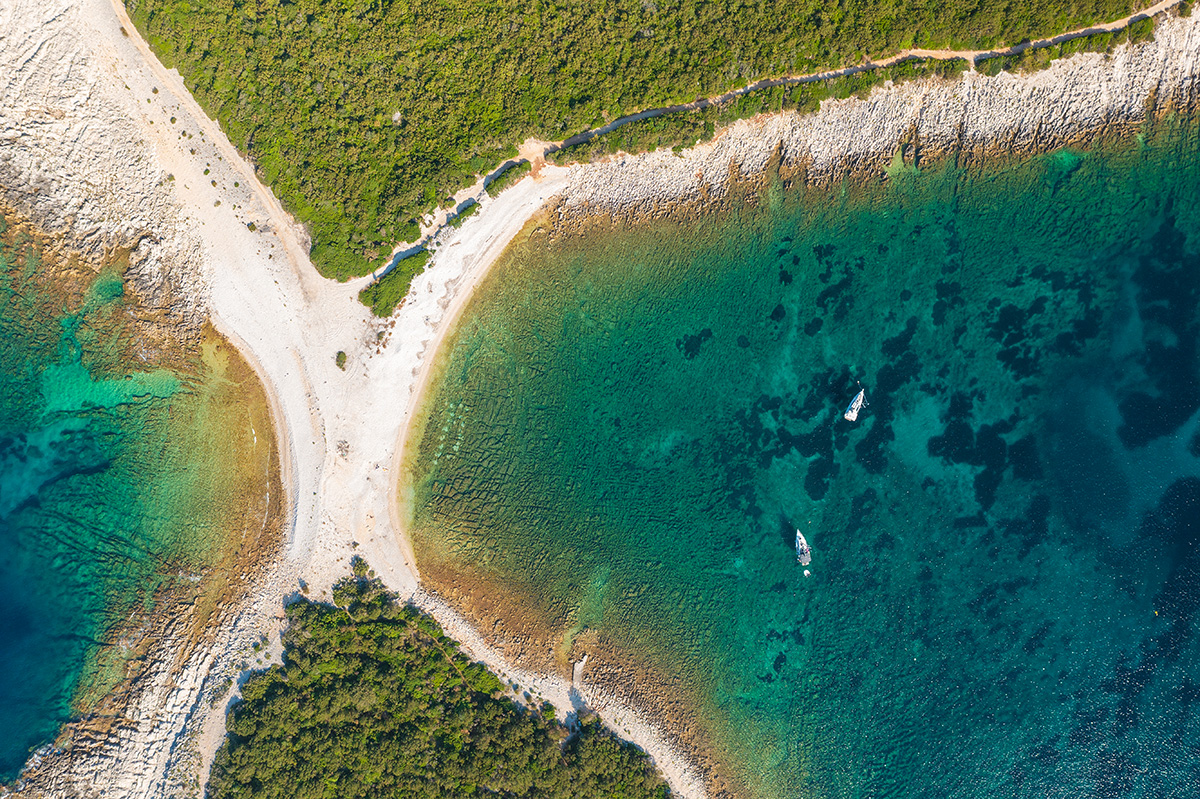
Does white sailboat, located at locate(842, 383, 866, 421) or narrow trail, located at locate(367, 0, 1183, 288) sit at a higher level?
narrow trail, located at locate(367, 0, 1183, 288)

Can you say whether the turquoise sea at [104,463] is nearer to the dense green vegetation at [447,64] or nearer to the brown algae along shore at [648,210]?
the brown algae along shore at [648,210]

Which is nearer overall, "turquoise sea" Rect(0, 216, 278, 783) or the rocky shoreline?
the rocky shoreline

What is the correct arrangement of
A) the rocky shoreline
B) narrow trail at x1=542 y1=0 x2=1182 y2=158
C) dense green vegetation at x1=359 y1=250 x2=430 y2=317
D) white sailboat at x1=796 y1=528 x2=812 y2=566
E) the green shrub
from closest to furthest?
narrow trail at x1=542 y1=0 x2=1182 y2=158, the rocky shoreline, dense green vegetation at x1=359 y1=250 x2=430 y2=317, the green shrub, white sailboat at x1=796 y1=528 x2=812 y2=566

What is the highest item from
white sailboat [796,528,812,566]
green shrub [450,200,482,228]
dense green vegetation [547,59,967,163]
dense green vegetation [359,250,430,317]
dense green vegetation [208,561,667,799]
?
dense green vegetation [547,59,967,163]

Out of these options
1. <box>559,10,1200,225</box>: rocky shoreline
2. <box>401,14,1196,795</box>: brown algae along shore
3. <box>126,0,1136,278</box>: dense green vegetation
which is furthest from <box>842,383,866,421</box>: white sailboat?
<box>126,0,1136,278</box>: dense green vegetation

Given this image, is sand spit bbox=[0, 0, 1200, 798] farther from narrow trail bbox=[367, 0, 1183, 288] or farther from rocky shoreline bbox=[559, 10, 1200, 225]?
narrow trail bbox=[367, 0, 1183, 288]

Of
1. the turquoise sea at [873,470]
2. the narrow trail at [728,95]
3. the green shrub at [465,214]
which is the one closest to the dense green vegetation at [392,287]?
the narrow trail at [728,95]
